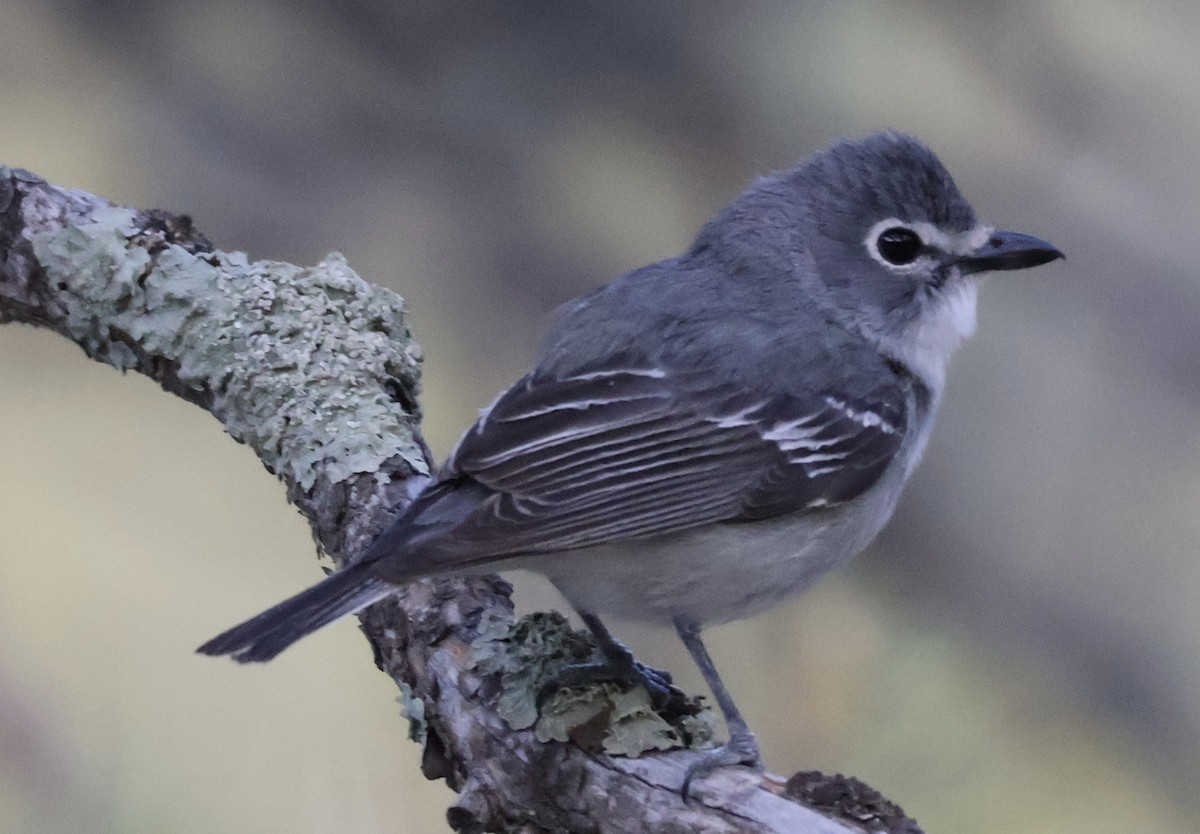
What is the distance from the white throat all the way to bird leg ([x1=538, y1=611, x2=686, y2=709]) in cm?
84

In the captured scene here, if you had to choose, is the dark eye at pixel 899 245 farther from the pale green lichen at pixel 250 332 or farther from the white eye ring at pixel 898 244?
the pale green lichen at pixel 250 332

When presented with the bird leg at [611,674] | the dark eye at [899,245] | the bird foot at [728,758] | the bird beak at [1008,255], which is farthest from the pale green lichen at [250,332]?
the bird beak at [1008,255]

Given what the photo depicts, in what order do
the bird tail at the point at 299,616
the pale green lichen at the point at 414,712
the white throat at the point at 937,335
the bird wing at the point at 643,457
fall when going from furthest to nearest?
the white throat at the point at 937,335
the pale green lichen at the point at 414,712
the bird wing at the point at 643,457
the bird tail at the point at 299,616

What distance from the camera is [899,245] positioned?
2877 mm

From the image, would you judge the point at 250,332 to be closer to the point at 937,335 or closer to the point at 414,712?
the point at 414,712

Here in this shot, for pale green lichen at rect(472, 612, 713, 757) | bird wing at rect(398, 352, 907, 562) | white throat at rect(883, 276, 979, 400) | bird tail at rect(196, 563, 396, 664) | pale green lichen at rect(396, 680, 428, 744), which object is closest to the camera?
bird tail at rect(196, 563, 396, 664)

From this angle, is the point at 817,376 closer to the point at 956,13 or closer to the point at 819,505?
the point at 819,505

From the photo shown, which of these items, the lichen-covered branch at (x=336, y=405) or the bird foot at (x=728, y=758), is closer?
the bird foot at (x=728, y=758)

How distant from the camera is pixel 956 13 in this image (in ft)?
12.5

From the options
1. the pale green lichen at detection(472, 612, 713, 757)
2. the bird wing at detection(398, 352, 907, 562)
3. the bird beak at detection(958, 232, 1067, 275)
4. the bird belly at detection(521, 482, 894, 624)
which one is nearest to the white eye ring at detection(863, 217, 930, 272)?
the bird beak at detection(958, 232, 1067, 275)

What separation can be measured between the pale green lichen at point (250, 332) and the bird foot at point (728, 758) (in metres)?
0.97

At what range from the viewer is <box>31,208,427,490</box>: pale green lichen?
9.60ft

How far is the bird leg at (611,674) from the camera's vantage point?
2.32 m

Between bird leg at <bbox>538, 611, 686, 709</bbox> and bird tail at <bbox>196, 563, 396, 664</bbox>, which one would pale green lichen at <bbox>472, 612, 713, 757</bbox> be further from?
bird tail at <bbox>196, 563, 396, 664</bbox>
